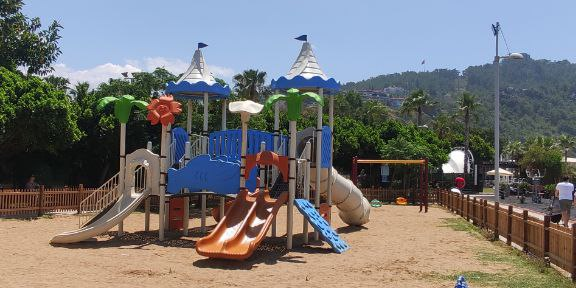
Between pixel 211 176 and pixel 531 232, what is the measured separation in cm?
800

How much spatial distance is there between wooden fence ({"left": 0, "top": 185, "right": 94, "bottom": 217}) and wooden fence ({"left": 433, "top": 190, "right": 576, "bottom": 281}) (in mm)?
16308

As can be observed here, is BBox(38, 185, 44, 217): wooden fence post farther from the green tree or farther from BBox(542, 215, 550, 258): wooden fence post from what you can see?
BBox(542, 215, 550, 258): wooden fence post

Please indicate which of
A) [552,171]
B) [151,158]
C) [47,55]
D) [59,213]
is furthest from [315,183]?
[552,171]

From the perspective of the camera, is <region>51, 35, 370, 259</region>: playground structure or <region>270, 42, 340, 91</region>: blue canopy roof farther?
<region>270, 42, 340, 91</region>: blue canopy roof

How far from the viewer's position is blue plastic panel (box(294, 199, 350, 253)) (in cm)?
1416

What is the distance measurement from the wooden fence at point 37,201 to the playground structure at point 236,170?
6.41 metres

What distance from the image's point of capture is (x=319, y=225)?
14297 mm

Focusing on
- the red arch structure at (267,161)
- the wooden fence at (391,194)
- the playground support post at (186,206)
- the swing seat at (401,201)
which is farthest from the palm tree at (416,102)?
the red arch structure at (267,161)

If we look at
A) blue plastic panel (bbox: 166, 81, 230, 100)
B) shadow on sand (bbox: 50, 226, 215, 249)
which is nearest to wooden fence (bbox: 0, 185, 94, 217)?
shadow on sand (bbox: 50, 226, 215, 249)

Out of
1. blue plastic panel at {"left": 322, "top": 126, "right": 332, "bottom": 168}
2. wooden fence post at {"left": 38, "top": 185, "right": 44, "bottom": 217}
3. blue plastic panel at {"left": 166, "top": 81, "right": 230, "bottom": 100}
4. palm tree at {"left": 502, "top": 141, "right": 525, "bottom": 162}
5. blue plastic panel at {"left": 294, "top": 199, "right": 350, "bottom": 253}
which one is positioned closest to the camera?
blue plastic panel at {"left": 294, "top": 199, "right": 350, "bottom": 253}

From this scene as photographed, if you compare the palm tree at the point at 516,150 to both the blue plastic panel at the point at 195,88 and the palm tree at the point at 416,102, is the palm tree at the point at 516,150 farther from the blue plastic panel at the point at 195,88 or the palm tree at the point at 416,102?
the blue plastic panel at the point at 195,88

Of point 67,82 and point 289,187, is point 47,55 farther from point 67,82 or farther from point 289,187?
point 289,187

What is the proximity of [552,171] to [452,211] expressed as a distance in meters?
39.0

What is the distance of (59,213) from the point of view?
74.8 feet
